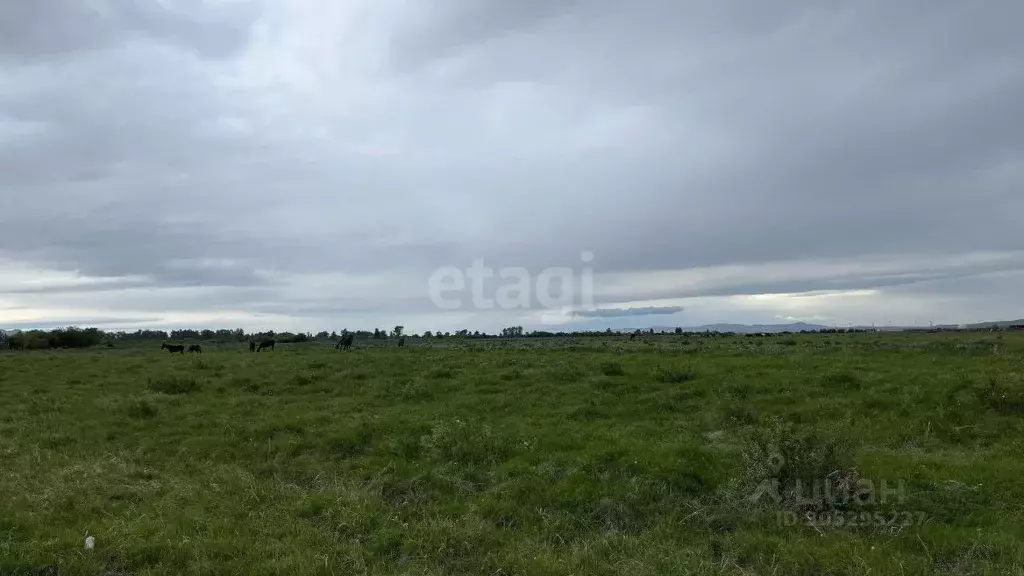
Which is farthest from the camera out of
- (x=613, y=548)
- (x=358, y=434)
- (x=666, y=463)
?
(x=358, y=434)

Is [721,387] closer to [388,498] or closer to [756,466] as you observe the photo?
[756,466]

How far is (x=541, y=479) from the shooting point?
10531mm

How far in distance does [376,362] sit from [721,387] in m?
16.1

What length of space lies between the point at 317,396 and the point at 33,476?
987cm

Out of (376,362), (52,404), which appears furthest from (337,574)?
(376,362)

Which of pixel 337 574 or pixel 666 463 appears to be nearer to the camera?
pixel 337 574

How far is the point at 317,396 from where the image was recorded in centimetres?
2105

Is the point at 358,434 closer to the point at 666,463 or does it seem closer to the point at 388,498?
the point at 388,498

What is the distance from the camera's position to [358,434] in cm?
1411

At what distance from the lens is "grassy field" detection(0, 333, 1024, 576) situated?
7.68 m

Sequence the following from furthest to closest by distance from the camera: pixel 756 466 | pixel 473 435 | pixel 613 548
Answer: pixel 473 435 < pixel 756 466 < pixel 613 548

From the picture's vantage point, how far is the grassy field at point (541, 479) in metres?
7.68

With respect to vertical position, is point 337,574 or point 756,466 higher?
point 756,466

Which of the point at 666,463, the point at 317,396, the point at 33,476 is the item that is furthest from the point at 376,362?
the point at 666,463
